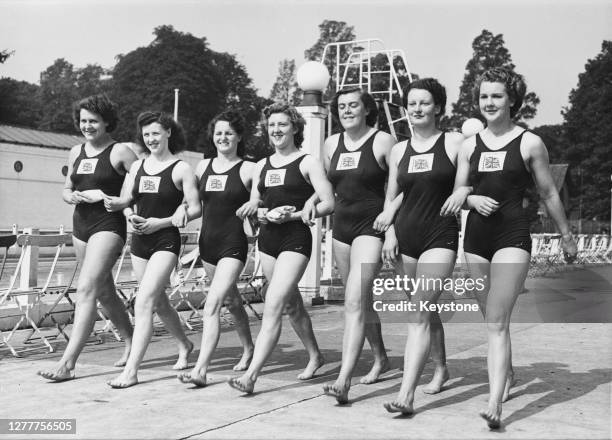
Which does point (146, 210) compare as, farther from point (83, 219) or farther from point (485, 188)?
point (485, 188)

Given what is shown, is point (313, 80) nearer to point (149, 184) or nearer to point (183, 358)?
point (149, 184)

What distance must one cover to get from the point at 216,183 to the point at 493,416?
2720 mm

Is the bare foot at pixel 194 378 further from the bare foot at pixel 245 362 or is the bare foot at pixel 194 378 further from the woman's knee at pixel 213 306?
the bare foot at pixel 245 362

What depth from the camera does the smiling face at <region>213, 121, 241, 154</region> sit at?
6.09m

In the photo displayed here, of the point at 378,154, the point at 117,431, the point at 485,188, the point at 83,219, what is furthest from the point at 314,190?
the point at 117,431

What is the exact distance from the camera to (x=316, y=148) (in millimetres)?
11773

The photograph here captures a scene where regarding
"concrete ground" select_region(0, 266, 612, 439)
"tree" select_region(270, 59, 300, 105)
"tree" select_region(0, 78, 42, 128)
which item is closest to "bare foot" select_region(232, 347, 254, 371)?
"concrete ground" select_region(0, 266, 612, 439)

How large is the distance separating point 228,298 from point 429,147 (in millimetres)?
2087

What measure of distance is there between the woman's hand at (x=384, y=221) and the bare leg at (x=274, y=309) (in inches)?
26.5

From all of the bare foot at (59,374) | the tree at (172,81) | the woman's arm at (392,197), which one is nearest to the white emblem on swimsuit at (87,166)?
the bare foot at (59,374)

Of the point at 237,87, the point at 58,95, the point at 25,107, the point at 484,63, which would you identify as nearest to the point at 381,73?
the point at 484,63

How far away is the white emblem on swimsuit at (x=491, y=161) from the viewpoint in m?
4.79

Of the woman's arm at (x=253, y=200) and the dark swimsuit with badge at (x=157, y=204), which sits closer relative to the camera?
the woman's arm at (x=253, y=200)

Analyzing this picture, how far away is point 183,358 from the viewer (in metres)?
6.49
